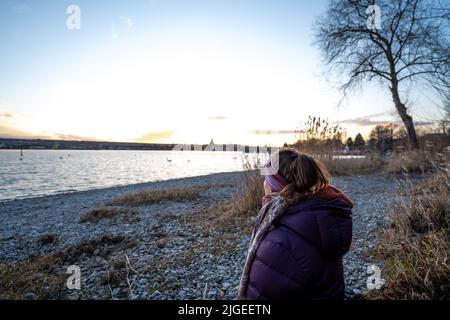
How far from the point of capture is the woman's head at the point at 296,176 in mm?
1985

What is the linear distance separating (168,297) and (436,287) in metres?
2.64

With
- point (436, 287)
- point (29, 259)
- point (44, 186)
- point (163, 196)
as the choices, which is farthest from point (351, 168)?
point (44, 186)

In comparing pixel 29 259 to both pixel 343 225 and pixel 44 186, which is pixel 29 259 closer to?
pixel 343 225

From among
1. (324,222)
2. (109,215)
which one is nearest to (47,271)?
(109,215)

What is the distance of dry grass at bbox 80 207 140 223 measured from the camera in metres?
7.56

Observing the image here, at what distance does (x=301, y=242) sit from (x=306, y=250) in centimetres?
6

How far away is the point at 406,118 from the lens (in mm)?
15344

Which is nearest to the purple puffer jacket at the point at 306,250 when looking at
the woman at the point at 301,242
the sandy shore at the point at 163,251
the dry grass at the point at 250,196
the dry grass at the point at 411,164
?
the woman at the point at 301,242

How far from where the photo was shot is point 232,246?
4672 millimetres

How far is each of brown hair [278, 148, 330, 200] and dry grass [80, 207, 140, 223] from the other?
6.00m

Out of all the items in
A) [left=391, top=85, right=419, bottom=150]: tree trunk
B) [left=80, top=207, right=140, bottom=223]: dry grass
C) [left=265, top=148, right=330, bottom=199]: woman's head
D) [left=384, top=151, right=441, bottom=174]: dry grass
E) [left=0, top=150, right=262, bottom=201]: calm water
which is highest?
[left=391, top=85, right=419, bottom=150]: tree trunk

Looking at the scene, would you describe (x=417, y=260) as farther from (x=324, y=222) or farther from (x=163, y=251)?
(x=163, y=251)

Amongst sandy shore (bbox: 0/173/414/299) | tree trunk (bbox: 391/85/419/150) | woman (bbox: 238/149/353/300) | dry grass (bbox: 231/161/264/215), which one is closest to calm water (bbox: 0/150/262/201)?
dry grass (bbox: 231/161/264/215)

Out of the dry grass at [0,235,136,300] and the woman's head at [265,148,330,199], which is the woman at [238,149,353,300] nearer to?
the woman's head at [265,148,330,199]
